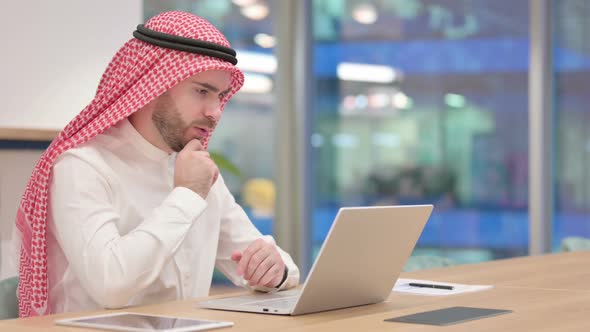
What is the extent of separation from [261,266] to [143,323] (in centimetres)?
58

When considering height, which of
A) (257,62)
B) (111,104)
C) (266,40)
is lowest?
(111,104)

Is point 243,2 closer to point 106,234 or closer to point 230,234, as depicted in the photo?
point 230,234

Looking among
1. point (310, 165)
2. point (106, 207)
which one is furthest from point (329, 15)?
point (106, 207)

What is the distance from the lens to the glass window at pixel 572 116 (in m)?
6.30

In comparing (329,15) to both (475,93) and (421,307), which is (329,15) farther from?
(421,307)

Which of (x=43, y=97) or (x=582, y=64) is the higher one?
(x=582, y=64)

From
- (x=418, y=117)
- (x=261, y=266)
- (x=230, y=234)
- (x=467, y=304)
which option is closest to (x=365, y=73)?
(x=418, y=117)

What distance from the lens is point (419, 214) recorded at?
205cm

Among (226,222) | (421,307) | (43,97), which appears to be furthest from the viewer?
(43,97)

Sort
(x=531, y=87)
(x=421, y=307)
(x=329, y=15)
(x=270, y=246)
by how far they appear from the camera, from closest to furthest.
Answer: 1. (x=421, y=307)
2. (x=270, y=246)
3. (x=531, y=87)
4. (x=329, y=15)

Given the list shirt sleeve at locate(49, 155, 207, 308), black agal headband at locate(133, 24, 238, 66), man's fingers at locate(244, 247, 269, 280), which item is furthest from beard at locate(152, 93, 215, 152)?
man's fingers at locate(244, 247, 269, 280)

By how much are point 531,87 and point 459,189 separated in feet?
2.87

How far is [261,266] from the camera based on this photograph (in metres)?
2.27

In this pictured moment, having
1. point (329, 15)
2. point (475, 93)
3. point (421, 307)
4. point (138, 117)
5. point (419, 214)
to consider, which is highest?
point (329, 15)
